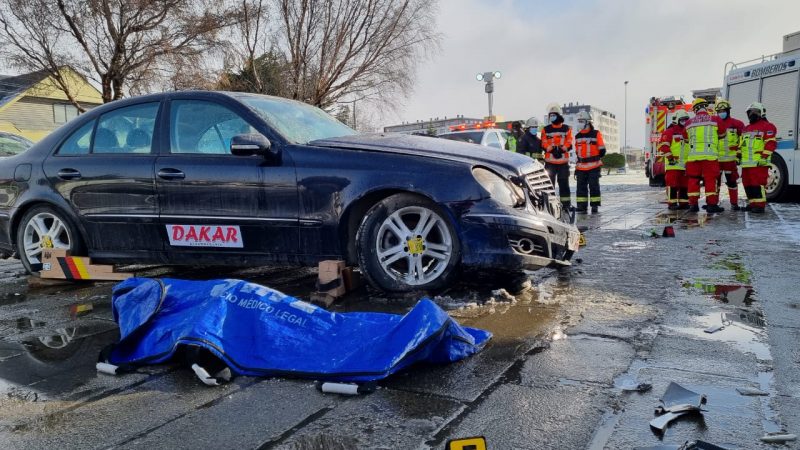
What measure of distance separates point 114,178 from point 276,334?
2.60m

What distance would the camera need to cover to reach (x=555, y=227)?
4.38m

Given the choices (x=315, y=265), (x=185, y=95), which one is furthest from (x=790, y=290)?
(x=185, y=95)

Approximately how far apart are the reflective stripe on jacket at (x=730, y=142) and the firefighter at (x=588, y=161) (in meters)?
1.92

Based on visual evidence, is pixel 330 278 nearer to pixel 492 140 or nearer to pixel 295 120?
pixel 295 120

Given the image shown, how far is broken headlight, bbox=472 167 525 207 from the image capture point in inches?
161

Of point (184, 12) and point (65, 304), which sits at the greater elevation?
point (184, 12)

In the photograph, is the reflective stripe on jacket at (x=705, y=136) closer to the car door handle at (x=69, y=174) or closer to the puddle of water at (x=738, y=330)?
the puddle of water at (x=738, y=330)

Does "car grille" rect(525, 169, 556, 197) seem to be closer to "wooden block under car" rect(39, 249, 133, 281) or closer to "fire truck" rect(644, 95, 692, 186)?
"wooden block under car" rect(39, 249, 133, 281)

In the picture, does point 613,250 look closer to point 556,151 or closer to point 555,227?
point 555,227

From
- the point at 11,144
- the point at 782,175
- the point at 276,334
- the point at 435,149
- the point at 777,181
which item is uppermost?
the point at 11,144

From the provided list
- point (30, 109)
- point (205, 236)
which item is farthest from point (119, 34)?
point (30, 109)

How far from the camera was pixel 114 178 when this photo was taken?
15.9 feet

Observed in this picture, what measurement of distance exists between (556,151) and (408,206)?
7072 millimetres

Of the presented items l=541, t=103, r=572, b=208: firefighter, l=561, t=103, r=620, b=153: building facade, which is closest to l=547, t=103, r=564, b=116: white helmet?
l=541, t=103, r=572, b=208: firefighter
